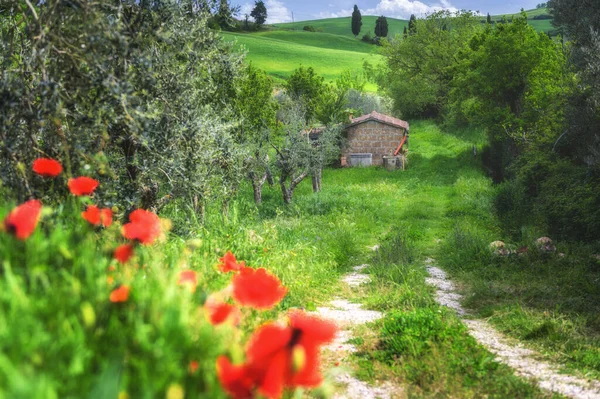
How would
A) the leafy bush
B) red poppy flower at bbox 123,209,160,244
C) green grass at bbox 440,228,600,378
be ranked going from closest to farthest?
red poppy flower at bbox 123,209,160,244, the leafy bush, green grass at bbox 440,228,600,378

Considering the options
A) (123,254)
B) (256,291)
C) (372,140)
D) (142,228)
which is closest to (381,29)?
(372,140)

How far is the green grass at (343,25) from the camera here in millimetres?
132863

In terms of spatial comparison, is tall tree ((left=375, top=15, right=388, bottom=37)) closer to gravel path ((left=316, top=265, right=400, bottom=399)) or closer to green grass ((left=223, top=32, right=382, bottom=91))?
green grass ((left=223, top=32, right=382, bottom=91))

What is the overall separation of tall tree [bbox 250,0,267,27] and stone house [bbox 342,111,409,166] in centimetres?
8839

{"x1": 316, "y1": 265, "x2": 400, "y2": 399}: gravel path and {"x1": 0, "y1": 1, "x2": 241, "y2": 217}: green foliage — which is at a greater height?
{"x1": 0, "y1": 1, "x2": 241, "y2": 217}: green foliage

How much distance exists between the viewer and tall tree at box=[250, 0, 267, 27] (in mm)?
122725

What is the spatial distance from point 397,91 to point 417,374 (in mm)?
50737

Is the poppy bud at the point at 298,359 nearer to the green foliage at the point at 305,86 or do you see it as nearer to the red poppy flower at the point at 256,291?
the red poppy flower at the point at 256,291

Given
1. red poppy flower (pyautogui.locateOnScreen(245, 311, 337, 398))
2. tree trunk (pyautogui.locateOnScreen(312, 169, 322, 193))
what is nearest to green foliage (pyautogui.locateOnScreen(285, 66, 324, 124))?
tree trunk (pyautogui.locateOnScreen(312, 169, 322, 193))

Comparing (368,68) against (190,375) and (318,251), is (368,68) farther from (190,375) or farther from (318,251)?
(190,375)

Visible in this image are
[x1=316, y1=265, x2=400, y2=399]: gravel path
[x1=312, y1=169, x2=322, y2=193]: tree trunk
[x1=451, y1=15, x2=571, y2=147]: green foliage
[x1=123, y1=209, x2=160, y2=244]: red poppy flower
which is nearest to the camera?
[x1=123, y1=209, x2=160, y2=244]: red poppy flower

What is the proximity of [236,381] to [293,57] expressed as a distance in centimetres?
9169

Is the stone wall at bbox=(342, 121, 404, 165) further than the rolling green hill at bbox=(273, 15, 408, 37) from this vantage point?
No

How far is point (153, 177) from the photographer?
28.7 ft
